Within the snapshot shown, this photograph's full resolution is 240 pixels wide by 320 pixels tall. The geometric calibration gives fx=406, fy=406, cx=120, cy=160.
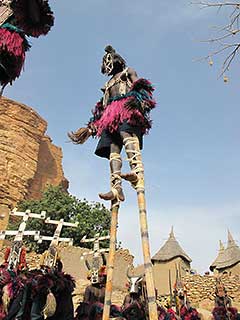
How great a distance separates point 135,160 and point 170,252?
2926cm

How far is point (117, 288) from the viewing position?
2162cm

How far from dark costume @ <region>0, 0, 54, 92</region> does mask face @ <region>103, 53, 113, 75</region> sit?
1.32 m

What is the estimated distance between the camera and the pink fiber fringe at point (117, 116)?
463 cm

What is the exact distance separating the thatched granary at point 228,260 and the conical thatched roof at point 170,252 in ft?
7.72

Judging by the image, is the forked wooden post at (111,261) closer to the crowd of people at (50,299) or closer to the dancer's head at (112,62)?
the crowd of people at (50,299)

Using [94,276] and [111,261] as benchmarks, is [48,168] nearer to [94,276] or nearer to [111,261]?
[94,276]

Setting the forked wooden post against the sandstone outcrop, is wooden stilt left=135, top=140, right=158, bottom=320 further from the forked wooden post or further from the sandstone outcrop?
the sandstone outcrop

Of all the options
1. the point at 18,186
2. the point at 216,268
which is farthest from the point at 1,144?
the point at 216,268

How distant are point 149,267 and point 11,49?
95.7 inches

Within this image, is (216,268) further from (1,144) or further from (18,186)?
(1,144)

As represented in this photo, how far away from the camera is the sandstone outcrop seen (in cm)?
4156

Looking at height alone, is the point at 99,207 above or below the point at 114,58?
above

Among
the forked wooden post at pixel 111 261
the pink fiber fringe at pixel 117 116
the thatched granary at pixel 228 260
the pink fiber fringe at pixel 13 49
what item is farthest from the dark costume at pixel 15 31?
the thatched granary at pixel 228 260

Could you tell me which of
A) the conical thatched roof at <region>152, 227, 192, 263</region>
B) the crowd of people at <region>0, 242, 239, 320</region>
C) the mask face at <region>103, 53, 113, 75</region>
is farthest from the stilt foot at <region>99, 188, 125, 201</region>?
the conical thatched roof at <region>152, 227, 192, 263</region>
